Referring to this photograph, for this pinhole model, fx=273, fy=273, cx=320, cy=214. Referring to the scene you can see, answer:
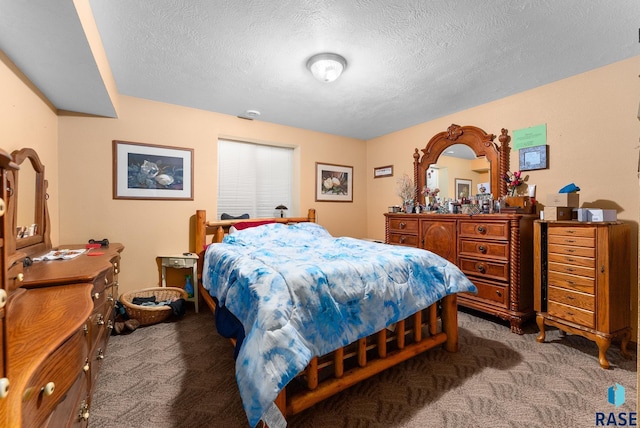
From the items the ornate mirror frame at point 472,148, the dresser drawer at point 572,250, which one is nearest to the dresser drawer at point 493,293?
the dresser drawer at point 572,250

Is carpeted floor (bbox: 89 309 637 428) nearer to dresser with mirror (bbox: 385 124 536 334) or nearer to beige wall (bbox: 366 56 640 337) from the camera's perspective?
dresser with mirror (bbox: 385 124 536 334)

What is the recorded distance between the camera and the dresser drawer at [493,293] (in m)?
2.62

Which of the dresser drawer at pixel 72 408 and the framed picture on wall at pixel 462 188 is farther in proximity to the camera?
the framed picture on wall at pixel 462 188

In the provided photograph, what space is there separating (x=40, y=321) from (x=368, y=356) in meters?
1.82

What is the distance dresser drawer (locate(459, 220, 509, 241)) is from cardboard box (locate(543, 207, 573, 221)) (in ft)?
1.01

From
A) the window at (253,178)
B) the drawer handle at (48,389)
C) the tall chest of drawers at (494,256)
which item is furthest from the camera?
the window at (253,178)

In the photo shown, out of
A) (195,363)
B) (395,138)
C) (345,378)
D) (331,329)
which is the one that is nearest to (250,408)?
(331,329)

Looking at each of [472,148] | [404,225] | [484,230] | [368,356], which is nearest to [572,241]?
[484,230]

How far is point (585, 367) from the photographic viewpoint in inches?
78.3

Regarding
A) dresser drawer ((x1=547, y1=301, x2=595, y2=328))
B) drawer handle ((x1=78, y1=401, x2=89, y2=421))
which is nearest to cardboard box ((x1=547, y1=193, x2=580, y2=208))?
dresser drawer ((x1=547, y1=301, x2=595, y2=328))

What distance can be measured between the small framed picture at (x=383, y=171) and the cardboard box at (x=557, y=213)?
2.30m

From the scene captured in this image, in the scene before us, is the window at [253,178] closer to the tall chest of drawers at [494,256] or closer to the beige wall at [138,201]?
the beige wall at [138,201]

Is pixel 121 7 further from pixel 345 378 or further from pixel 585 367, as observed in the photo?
pixel 585 367

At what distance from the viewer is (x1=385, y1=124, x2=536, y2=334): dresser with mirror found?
8.48ft
